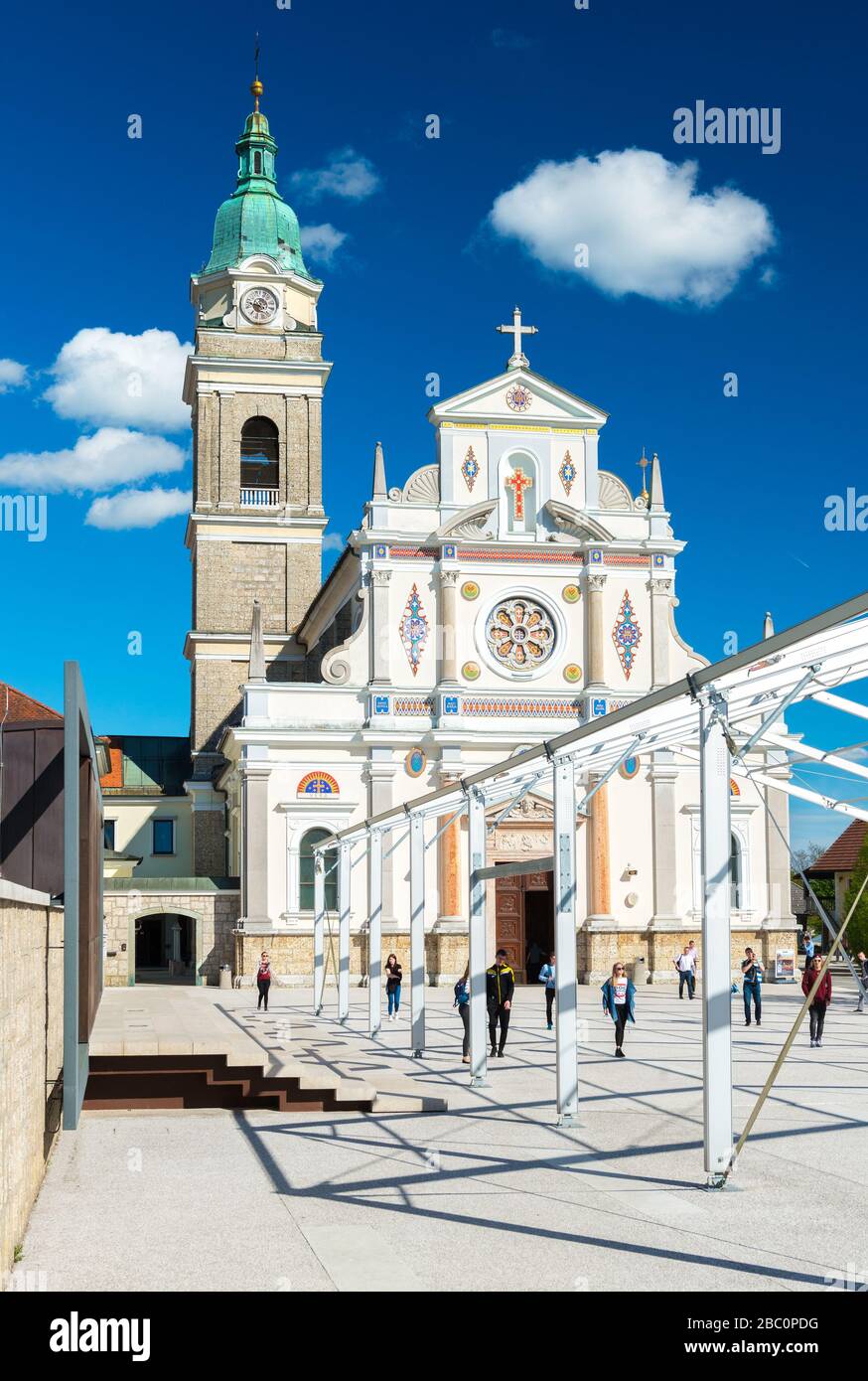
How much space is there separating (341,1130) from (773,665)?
23.8ft

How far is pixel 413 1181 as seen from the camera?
43.2 feet

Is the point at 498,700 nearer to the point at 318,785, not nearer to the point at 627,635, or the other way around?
the point at 627,635

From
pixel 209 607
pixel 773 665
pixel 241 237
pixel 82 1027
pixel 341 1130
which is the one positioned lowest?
pixel 341 1130

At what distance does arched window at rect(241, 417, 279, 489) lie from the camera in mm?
51656

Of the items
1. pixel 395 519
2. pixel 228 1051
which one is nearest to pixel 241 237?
A: pixel 395 519

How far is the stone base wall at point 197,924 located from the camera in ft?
135

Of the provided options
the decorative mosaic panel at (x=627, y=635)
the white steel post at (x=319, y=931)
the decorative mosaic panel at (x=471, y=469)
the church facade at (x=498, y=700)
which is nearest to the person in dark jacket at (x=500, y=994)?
the white steel post at (x=319, y=931)

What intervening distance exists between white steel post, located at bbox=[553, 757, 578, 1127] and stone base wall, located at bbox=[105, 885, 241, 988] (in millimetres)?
25327

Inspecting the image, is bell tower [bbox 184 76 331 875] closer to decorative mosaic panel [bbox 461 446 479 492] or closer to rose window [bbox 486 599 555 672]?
decorative mosaic panel [bbox 461 446 479 492]

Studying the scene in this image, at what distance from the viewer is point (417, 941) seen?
2322cm

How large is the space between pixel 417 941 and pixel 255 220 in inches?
1505

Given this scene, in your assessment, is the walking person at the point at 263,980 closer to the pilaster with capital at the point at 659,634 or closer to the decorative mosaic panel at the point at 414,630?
the decorative mosaic panel at the point at 414,630

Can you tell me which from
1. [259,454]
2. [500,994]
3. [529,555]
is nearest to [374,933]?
[500,994]
